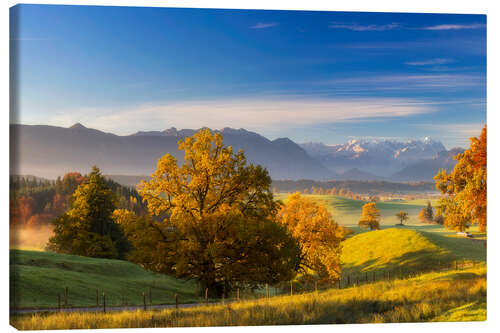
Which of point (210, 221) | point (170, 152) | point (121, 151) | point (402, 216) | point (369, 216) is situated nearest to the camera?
point (210, 221)

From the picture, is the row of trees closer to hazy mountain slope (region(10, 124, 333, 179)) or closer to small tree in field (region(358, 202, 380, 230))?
hazy mountain slope (region(10, 124, 333, 179))

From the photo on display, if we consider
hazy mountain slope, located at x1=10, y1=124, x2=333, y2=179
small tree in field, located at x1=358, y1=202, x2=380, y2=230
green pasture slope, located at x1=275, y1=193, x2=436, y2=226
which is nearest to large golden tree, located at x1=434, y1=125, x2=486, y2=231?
hazy mountain slope, located at x1=10, y1=124, x2=333, y2=179

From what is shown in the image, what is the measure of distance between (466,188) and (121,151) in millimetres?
15846

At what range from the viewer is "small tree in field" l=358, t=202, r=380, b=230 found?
50638mm

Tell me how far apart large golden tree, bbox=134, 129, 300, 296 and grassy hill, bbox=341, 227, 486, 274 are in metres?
20.2

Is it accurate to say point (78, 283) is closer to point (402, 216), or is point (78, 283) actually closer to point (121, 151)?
point (121, 151)

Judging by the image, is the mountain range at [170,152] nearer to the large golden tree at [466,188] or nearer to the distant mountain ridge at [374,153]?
the distant mountain ridge at [374,153]

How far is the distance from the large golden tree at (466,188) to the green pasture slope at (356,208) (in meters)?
18.4

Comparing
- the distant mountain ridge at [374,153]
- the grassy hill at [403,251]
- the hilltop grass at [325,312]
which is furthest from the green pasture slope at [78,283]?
the grassy hill at [403,251]

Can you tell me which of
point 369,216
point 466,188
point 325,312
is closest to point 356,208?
point 369,216

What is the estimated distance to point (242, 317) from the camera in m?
14.3

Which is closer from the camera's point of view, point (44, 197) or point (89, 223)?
point (44, 197)

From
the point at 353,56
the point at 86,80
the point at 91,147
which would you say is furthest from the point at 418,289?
the point at 91,147

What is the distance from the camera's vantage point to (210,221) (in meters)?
17.8
